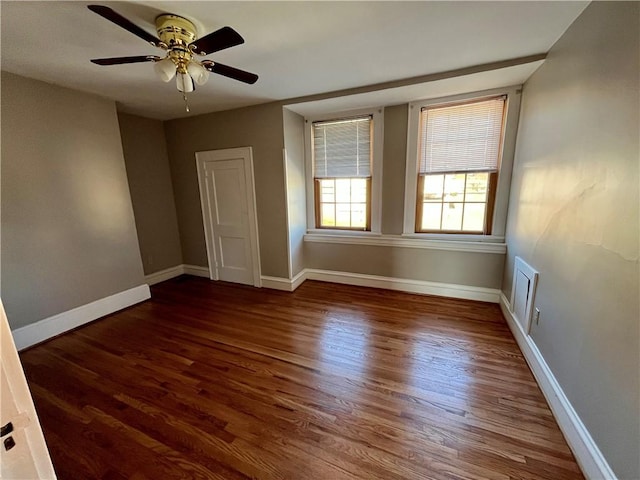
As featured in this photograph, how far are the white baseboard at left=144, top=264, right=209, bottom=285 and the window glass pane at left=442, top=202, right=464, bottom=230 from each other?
3.61 metres

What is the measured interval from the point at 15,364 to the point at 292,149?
3162 millimetres

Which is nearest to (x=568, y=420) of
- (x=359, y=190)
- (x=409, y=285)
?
(x=409, y=285)

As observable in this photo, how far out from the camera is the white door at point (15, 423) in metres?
0.59

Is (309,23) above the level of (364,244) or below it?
above

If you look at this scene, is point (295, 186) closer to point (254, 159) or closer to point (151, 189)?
point (254, 159)

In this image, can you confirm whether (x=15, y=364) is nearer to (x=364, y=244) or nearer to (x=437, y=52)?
(x=437, y=52)

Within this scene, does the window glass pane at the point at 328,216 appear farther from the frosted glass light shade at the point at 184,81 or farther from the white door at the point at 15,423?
the white door at the point at 15,423

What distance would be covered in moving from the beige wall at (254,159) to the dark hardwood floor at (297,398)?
1.07 m

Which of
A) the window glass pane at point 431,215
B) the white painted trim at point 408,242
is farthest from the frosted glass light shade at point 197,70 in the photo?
the window glass pane at point 431,215

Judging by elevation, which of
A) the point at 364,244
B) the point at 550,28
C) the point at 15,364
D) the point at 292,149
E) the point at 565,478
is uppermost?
the point at 550,28

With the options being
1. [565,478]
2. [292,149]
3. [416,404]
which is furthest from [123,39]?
[565,478]

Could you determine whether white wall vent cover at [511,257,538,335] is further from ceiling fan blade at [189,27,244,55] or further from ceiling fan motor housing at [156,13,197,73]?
ceiling fan motor housing at [156,13,197,73]

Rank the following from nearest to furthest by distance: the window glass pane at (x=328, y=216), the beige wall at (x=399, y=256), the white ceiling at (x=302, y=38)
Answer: the white ceiling at (x=302, y=38), the beige wall at (x=399, y=256), the window glass pane at (x=328, y=216)

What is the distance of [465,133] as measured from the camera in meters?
2.91
